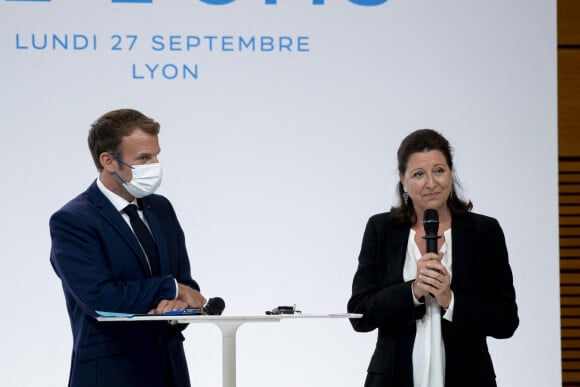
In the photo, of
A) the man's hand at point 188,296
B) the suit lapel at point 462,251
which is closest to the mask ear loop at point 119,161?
the man's hand at point 188,296

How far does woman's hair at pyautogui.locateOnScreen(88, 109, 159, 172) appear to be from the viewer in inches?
132

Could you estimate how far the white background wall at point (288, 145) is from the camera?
4938 millimetres

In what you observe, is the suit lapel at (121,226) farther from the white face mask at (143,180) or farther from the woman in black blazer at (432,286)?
the woman in black blazer at (432,286)

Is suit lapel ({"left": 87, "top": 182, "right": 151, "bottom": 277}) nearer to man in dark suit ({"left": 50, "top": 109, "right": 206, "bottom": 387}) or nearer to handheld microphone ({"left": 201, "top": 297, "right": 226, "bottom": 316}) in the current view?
man in dark suit ({"left": 50, "top": 109, "right": 206, "bottom": 387})

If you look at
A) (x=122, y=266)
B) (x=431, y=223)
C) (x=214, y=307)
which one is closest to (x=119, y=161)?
(x=122, y=266)

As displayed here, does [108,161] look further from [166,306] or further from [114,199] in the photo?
[166,306]

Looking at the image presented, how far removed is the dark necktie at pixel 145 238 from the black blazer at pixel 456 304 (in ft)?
2.28

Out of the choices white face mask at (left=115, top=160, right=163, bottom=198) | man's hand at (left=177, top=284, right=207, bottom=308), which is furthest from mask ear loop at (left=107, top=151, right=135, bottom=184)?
man's hand at (left=177, top=284, right=207, bottom=308)

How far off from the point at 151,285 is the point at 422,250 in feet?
3.00

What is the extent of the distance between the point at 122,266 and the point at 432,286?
1.04 metres

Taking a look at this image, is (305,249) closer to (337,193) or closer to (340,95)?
(337,193)

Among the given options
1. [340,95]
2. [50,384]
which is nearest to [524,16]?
[340,95]

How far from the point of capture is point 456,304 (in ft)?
9.78

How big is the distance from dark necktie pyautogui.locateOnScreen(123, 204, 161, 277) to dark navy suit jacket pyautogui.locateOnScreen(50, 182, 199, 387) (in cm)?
2
